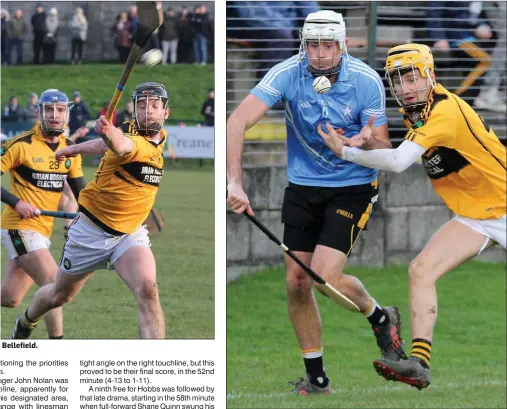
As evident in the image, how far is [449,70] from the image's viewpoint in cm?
1282

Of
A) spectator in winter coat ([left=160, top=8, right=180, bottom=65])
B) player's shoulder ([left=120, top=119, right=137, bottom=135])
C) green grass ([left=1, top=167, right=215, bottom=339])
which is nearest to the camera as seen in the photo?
player's shoulder ([left=120, top=119, right=137, bottom=135])

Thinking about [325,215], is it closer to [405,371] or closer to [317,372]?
[317,372]

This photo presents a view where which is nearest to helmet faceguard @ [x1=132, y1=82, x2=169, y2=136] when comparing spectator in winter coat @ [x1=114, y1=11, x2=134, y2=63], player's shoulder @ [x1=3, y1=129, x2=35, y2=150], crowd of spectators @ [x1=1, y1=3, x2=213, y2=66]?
player's shoulder @ [x1=3, y1=129, x2=35, y2=150]

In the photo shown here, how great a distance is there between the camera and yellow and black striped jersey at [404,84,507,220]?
7.64 metres

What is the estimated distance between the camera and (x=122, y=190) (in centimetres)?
844

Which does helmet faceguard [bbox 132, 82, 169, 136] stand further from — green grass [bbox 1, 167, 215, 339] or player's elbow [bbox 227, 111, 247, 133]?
green grass [bbox 1, 167, 215, 339]

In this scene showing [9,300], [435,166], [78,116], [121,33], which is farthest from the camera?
[121,33]

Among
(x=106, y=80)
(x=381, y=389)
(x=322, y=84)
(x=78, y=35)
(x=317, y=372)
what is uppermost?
(x=322, y=84)

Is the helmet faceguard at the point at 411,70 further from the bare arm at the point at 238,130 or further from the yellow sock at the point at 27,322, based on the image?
the yellow sock at the point at 27,322

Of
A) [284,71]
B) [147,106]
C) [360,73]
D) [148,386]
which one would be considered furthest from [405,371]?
[147,106]

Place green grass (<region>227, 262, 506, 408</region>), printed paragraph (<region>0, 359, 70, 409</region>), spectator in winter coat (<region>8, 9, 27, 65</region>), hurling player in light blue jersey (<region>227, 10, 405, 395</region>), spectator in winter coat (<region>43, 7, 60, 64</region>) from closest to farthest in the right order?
printed paragraph (<region>0, 359, 70, 409</region>) < hurling player in light blue jersey (<region>227, 10, 405, 395</region>) < green grass (<region>227, 262, 506, 408</region>) < spectator in winter coat (<region>8, 9, 27, 65</region>) < spectator in winter coat (<region>43, 7, 60, 64</region>)

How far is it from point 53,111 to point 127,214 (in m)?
1.13

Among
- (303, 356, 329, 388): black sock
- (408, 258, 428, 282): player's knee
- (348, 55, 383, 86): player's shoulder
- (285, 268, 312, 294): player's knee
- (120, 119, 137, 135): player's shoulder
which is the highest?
(348, 55, 383, 86): player's shoulder

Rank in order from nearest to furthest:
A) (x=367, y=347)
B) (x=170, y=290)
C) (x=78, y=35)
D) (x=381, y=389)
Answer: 1. (x=381, y=389)
2. (x=367, y=347)
3. (x=170, y=290)
4. (x=78, y=35)
